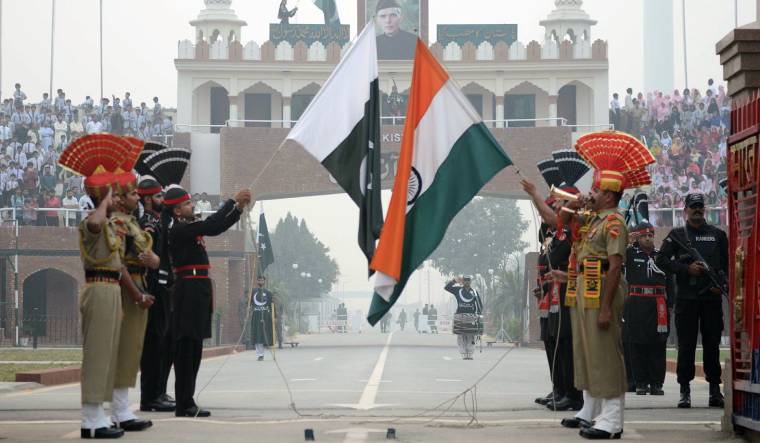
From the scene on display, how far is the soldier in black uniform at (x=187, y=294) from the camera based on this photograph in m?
13.3

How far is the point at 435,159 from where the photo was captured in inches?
490

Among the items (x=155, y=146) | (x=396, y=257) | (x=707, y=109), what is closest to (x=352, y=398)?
(x=155, y=146)

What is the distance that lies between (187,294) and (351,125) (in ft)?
7.29

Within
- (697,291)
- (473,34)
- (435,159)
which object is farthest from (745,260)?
(473,34)

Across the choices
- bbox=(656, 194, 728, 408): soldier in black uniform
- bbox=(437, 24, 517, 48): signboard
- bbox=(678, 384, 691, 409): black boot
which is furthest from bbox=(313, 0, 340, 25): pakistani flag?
bbox=(678, 384, 691, 409): black boot

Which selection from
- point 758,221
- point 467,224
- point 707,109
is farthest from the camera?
point 467,224

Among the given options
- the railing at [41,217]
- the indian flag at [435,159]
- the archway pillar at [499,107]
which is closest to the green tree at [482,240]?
the archway pillar at [499,107]

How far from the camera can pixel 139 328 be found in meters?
12.3

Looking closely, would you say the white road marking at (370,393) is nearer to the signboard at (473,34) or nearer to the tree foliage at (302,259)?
the signboard at (473,34)

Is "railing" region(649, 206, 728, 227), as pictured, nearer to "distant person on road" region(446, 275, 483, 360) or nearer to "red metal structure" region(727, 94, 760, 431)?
"distant person on road" region(446, 275, 483, 360)

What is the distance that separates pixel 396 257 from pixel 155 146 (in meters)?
3.61

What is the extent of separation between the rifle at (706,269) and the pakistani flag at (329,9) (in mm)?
59004

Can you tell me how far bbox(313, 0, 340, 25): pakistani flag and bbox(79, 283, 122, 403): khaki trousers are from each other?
6298cm

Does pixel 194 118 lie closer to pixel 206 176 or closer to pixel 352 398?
pixel 206 176
